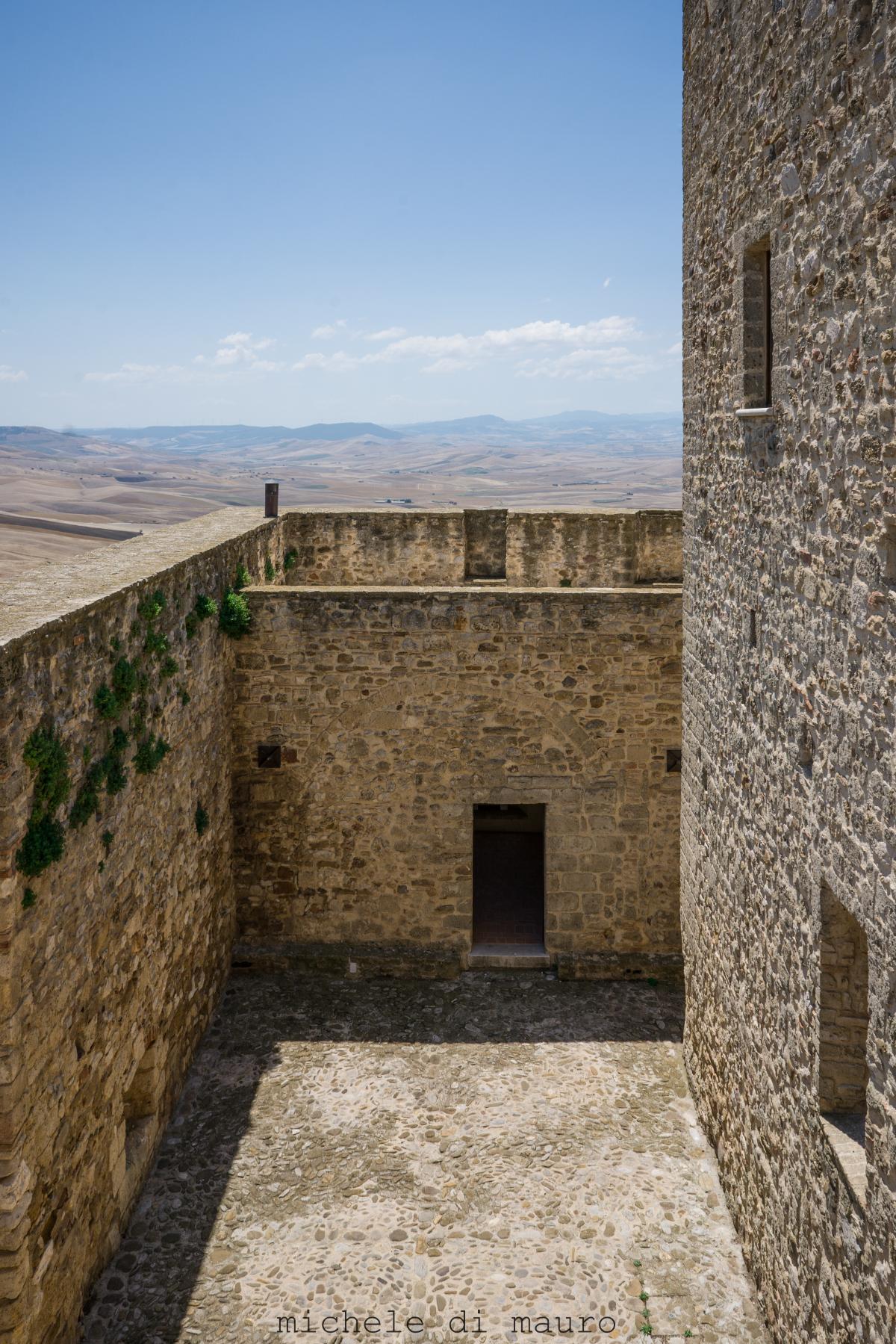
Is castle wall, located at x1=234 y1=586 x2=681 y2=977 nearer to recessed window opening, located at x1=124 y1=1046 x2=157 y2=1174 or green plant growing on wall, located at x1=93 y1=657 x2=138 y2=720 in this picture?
recessed window opening, located at x1=124 y1=1046 x2=157 y2=1174

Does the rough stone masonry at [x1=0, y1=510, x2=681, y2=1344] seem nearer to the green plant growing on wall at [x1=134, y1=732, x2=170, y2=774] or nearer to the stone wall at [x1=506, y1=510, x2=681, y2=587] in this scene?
the green plant growing on wall at [x1=134, y1=732, x2=170, y2=774]

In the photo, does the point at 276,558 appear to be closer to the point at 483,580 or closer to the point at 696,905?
the point at 483,580

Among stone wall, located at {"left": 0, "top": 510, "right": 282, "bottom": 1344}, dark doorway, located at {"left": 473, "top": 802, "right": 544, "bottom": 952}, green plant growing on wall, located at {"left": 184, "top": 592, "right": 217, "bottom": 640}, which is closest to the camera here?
stone wall, located at {"left": 0, "top": 510, "right": 282, "bottom": 1344}

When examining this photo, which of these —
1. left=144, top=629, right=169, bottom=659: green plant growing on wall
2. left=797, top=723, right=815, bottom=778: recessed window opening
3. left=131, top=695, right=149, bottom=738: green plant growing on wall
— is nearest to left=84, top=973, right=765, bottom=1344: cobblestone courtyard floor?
left=131, top=695, right=149, bottom=738: green plant growing on wall

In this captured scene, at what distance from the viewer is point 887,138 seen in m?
3.66

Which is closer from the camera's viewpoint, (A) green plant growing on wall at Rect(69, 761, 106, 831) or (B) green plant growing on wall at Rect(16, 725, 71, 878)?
(B) green plant growing on wall at Rect(16, 725, 71, 878)

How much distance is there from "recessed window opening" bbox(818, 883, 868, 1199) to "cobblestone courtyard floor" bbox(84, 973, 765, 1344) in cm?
184

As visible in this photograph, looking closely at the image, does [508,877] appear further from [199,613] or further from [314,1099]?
[199,613]

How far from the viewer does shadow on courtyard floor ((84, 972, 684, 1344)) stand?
605cm

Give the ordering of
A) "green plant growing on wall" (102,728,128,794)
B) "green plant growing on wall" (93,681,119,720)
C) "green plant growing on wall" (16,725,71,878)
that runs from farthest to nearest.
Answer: "green plant growing on wall" (102,728,128,794) < "green plant growing on wall" (93,681,119,720) < "green plant growing on wall" (16,725,71,878)

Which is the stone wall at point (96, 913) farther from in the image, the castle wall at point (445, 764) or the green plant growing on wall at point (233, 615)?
the castle wall at point (445, 764)

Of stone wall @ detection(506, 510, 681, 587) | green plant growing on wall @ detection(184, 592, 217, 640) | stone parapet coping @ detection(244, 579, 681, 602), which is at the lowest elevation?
green plant growing on wall @ detection(184, 592, 217, 640)

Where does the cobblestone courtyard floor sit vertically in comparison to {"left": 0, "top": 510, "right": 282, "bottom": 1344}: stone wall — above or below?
below

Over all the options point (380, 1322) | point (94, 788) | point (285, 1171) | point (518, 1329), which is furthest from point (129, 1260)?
point (94, 788)
